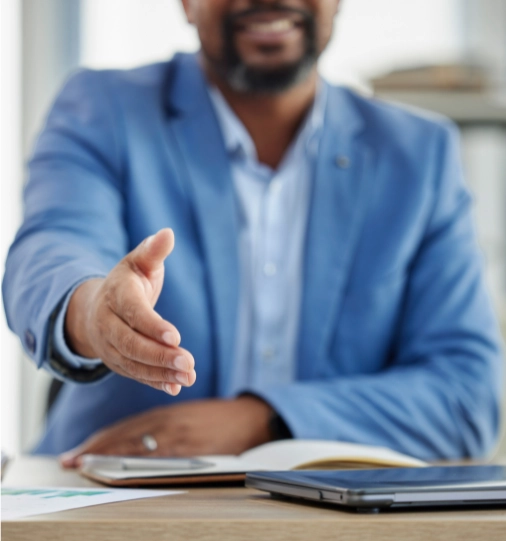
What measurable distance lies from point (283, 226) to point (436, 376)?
1.05 ft

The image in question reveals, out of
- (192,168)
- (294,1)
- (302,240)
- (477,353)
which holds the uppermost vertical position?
(294,1)

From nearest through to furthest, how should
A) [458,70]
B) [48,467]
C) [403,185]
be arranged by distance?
1. [48,467]
2. [403,185]
3. [458,70]

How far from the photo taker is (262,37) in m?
1.22

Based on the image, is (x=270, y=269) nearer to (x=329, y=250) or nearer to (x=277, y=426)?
(x=329, y=250)

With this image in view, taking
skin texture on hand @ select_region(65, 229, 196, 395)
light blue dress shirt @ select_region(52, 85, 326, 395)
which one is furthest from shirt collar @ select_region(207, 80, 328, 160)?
A: skin texture on hand @ select_region(65, 229, 196, 395)

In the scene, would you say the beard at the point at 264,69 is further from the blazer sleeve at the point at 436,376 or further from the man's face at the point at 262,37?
the blazer sleeve at the point at 436,376

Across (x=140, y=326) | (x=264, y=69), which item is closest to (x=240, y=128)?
(x=264, y=69)

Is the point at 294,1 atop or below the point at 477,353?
atop

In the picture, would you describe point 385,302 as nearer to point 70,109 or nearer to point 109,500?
point 70,109

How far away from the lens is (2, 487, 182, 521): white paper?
18.3 inches

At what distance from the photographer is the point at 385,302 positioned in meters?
1.23

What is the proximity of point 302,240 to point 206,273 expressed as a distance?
A: 0.54 ft

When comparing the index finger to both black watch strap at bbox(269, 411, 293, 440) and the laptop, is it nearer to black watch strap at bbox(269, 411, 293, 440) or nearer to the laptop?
the laptop

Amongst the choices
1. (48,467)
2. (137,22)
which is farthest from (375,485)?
(137,22)
